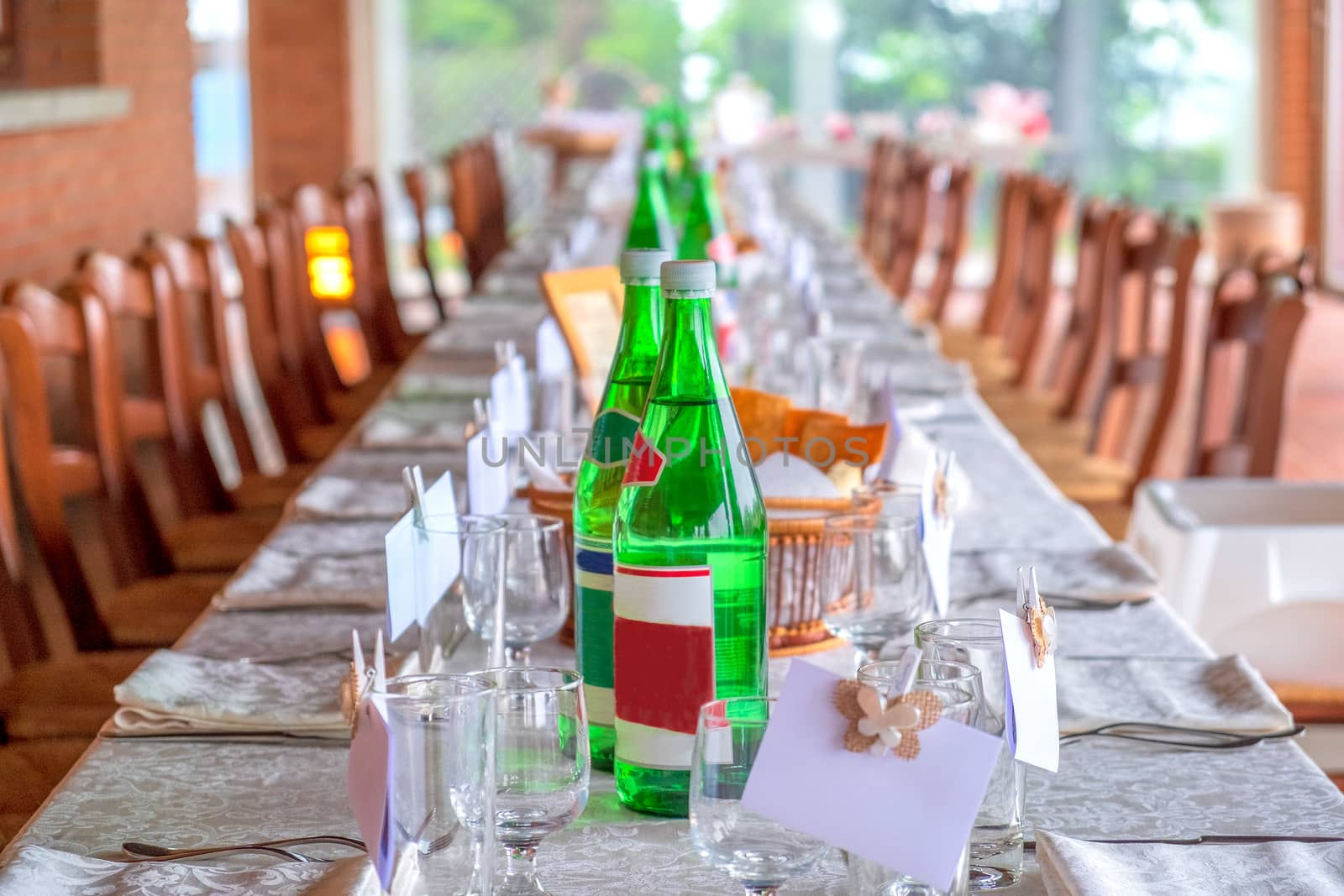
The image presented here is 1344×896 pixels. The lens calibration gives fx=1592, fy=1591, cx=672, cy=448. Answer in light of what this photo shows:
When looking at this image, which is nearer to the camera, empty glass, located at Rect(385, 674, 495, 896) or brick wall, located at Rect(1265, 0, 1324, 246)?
empty glass, located at Rect(385, 674, 495, 896)

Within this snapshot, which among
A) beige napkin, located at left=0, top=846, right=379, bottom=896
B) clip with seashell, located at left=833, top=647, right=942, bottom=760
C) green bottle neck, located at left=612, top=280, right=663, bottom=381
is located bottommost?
beige napkin, located at left=0, top=846, right=379, bottom=896

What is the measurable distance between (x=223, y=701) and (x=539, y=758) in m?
0.48

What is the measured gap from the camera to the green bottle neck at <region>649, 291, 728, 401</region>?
107 centimetres

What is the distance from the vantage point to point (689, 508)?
1067 millimetres

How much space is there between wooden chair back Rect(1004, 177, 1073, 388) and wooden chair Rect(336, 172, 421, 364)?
6.02ft

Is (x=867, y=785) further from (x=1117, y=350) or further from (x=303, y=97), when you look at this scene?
(x=303, y=97)

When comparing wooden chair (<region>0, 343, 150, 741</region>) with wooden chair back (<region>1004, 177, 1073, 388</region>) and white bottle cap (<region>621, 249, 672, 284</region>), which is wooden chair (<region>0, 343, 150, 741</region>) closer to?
white bottle cap (<region>621, 249, 672, 284</region>)

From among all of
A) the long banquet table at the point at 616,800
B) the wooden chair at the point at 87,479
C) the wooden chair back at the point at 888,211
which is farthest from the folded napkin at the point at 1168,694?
the wooden chair back at the point at 888,211

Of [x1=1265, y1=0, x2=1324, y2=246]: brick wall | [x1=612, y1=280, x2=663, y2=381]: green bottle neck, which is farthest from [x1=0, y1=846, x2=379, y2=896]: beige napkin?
[x1=1265, y1=0, x2=1324, y2=246]: brick wall

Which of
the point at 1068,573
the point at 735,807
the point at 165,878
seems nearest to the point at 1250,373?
the point at 1068,573

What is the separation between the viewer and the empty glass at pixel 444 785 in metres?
0.84

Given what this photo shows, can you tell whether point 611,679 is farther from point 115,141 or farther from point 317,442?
point 115,141

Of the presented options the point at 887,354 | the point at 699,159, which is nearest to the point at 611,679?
the point at 887,354

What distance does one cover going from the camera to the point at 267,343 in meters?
3.50
